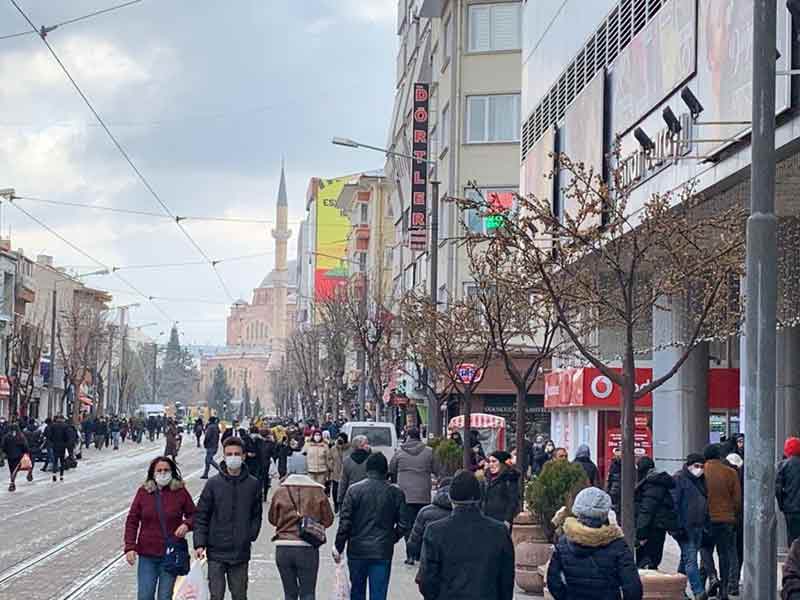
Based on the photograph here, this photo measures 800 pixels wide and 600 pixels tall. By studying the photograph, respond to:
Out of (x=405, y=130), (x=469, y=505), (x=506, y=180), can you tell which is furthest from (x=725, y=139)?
(x=405, y=130)

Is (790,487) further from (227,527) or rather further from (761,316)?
(227,527)

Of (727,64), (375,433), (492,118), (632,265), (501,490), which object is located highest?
(492,118)

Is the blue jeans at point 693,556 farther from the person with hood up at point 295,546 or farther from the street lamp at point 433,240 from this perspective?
the street lamp at point 433,240

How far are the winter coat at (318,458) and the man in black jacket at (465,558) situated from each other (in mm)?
19352

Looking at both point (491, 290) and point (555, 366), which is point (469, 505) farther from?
point (555, 366)

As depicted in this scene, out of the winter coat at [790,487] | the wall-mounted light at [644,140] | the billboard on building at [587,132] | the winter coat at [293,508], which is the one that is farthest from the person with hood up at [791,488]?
the billboard on building at [587,132]

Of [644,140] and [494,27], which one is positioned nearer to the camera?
[644,140]

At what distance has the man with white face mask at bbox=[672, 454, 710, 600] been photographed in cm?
1570

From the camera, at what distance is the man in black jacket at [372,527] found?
41.4ft

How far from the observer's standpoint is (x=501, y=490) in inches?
676

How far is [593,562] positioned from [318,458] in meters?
20.3

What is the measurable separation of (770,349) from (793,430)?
38.0 ft

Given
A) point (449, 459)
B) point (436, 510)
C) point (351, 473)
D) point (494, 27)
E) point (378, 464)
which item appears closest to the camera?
point (378, 464)

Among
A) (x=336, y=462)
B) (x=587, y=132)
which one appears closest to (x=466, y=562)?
(x=336, y=462)
